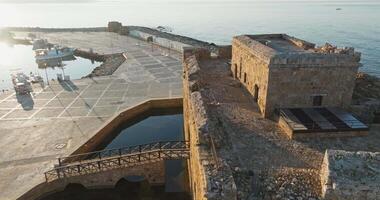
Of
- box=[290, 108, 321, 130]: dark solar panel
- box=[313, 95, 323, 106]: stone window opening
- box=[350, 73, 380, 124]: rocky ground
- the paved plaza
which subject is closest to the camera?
box=[290, 108, 321, 130]: dark solar panel

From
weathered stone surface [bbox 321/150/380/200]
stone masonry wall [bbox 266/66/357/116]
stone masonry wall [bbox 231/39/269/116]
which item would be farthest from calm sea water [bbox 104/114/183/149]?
weathered stone surface [bbox 321/150/380/200]

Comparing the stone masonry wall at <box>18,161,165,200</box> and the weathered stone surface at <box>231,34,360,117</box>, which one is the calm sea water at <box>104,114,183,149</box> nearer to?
the stone masonry wall at <box>18,161,165,200</box>

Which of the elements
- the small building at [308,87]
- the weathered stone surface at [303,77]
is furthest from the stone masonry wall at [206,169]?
the small building at [308,87]

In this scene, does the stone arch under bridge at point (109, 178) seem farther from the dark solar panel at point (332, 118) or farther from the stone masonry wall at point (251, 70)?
the dark solar panel at point (332, 118)

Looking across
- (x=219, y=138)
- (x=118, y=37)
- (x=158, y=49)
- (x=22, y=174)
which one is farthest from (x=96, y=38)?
(x=219, y=138)

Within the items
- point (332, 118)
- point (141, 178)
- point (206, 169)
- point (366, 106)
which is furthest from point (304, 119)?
point (141, 178)

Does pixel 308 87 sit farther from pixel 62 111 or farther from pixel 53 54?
pixel 53 54

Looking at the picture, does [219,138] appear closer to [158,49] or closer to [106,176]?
[106,176]
